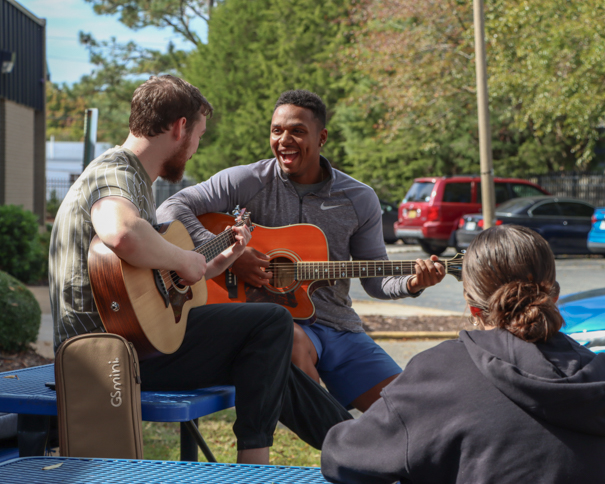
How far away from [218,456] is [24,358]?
11.2 ft

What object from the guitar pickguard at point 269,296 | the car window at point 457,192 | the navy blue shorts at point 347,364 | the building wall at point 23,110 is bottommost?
the navy blue shorts at point 347,364

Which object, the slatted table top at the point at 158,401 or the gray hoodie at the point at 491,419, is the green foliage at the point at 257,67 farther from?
the gray hoodie at the point at 491,419

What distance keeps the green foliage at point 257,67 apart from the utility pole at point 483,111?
18.5m

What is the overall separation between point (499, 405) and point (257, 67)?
31.7m

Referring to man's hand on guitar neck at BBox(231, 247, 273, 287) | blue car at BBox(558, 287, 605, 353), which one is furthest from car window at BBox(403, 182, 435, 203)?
man's hand on guitar neck at BBox(231, 247, 273, 287)

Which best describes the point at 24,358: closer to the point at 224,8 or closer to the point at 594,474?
the point at 594,474

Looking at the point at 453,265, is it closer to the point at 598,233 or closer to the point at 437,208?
the point at 598,233

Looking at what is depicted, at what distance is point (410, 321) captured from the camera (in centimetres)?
920

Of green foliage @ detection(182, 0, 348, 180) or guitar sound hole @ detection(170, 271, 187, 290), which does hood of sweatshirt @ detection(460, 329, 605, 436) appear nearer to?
guitar sound hole @ detection(170, 271, 187, 290)

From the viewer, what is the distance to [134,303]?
2354 millimetres

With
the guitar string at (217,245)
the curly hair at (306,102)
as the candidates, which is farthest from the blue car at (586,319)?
the guitar string at (217,245)

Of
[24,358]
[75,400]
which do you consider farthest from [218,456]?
[24,358]

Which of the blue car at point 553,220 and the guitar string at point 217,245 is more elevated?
the blue car at point 553,220

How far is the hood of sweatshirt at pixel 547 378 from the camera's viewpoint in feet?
5.06
